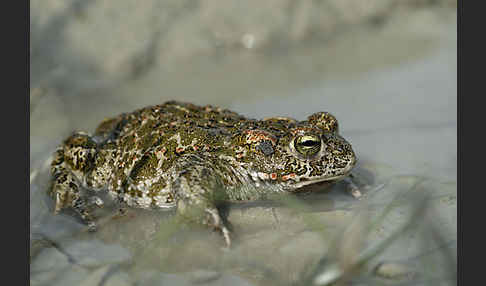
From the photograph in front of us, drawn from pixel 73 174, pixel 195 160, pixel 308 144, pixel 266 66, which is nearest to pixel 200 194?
pixel 195 160

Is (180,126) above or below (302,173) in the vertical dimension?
above

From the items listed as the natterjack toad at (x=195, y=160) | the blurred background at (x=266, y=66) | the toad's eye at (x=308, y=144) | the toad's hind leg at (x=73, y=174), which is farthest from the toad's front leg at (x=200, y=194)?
the blurred background at (x=266, y=66)

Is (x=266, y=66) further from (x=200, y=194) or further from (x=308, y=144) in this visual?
(x=200, y=194)

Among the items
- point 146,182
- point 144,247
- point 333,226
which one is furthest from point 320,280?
point 146,182

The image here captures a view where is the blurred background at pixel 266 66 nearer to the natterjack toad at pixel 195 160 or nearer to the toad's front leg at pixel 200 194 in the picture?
the natterjack toad at pixel 195 160

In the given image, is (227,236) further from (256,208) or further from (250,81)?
(250,81)
